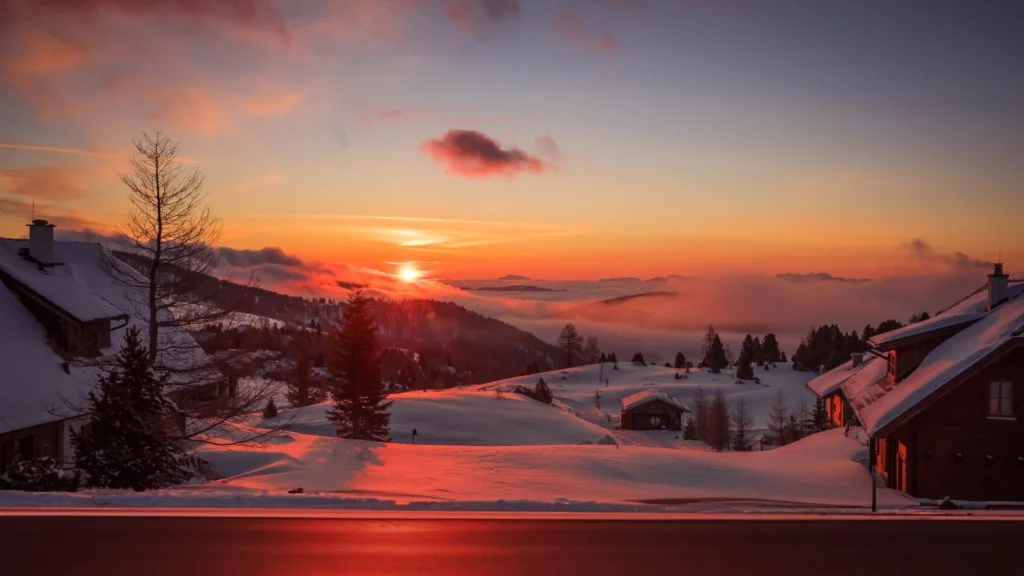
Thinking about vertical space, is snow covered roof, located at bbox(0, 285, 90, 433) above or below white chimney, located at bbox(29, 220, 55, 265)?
below

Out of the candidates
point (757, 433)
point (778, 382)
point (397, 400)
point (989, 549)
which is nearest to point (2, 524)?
point (989, 549)

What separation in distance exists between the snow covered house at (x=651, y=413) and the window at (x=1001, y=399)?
60.5 m

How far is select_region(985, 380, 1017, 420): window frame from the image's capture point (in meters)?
22.1

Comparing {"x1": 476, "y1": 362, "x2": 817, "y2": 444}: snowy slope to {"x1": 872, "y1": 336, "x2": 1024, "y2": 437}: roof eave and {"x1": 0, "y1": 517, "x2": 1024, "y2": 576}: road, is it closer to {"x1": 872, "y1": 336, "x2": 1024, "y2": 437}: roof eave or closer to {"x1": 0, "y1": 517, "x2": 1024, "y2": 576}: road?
{"x1": 872, "y1": 336, "x2": 1024, "y2": 437}: roof eave

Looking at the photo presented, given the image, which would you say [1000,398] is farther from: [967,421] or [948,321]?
[948,321]

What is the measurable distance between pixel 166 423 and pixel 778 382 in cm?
13091

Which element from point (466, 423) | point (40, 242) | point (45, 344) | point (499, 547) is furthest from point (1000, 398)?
point (466, 423)

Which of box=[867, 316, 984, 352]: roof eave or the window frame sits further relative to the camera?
box=[867, 316, 984, 352]: roof eave

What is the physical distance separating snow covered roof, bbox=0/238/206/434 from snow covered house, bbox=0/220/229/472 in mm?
26

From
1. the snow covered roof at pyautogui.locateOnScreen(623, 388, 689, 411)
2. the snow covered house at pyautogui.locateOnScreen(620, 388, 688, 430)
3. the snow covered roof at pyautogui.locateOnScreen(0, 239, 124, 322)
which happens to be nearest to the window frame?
the snow covered roof at pyautogui.locateOnScreen(0, 239, 124, 322)

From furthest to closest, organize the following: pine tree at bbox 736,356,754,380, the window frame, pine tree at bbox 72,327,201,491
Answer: pine tree at bbox 736,356,754,380
the window frame
pine tree at bbox 72,327,201,491

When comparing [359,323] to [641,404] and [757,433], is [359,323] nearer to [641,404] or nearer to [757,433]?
[641,404]

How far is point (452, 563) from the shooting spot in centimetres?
903

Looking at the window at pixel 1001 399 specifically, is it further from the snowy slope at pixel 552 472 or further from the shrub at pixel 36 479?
the shrub at pixel 36 479
